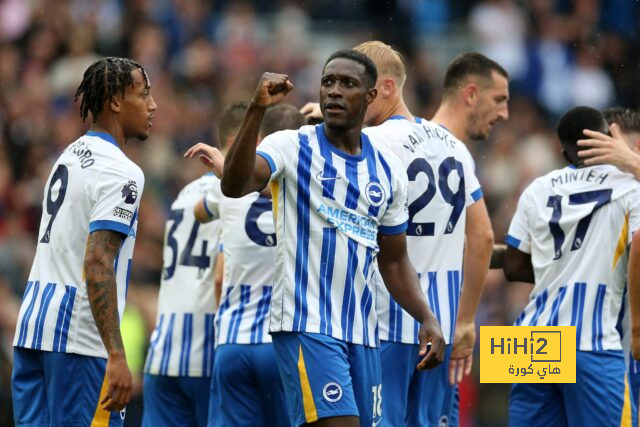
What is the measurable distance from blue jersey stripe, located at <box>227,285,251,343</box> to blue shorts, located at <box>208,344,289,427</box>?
0.07 meters

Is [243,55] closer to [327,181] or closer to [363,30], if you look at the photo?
[363,30]

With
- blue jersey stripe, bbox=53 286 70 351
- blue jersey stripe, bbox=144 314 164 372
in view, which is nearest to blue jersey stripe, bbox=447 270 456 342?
blue jersey stripe, bbox=144 314 164 372

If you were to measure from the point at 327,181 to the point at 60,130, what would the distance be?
385 inches

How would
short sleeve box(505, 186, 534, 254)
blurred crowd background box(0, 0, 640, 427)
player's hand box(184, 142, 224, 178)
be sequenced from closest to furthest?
player's hand box(184, 142, 224, 178)
short sleeve box(505, 186, 534, 254)
blurred crowd background box(0, 0, 640, 427)

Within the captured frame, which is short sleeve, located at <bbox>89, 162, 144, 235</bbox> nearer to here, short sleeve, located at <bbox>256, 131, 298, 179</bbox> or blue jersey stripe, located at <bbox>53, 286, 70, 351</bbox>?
blue jersey stripe, located at <bbox>53, 286, 70, 351</bbox>

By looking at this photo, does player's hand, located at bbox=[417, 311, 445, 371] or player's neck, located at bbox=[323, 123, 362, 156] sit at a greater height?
player's neck, located at bbox=[323, 123, 362, 156]

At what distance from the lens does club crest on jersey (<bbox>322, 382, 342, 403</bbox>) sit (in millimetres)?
6180

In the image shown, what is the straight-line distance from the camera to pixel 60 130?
15.6 m

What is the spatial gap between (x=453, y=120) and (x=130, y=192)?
3.07m

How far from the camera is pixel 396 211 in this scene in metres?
6.73

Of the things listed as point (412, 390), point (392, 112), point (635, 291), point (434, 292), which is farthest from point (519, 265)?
point (392, 112)

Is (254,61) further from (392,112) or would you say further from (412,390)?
(412,390)

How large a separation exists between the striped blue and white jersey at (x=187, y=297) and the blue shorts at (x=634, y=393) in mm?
2834

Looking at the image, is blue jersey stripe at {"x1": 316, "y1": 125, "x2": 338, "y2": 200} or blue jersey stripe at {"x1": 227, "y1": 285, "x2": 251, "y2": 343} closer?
blue jersey stripe at {"x1": 316, "y1": 125, "x2": 338, "y2": 200}
